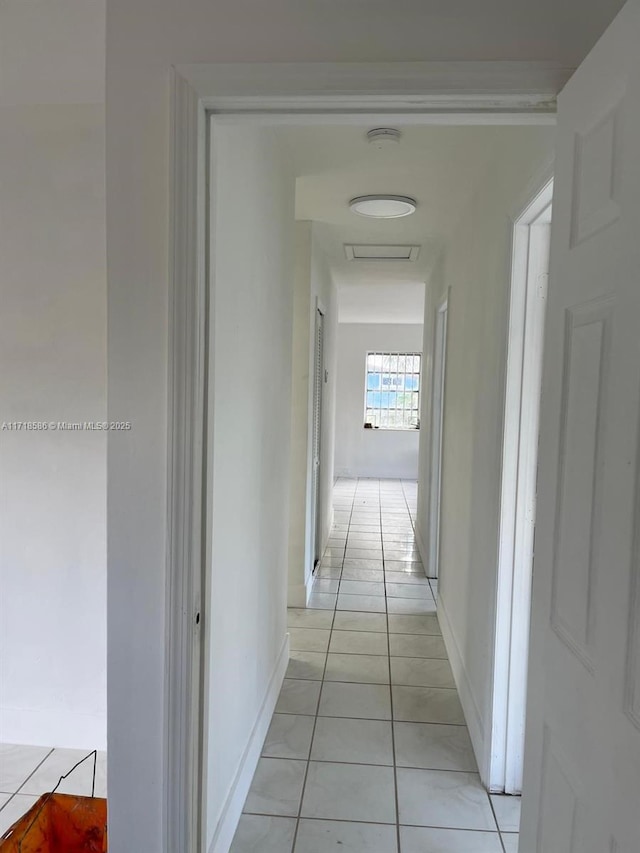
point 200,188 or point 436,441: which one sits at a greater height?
point 200,188

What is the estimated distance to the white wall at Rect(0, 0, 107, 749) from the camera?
2.11 metres

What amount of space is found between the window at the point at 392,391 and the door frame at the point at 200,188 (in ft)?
26.7

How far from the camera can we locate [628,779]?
78 centimetres

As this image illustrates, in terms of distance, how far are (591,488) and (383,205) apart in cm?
262

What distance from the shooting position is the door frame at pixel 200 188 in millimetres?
1133

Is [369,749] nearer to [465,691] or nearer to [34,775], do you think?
[465,691]

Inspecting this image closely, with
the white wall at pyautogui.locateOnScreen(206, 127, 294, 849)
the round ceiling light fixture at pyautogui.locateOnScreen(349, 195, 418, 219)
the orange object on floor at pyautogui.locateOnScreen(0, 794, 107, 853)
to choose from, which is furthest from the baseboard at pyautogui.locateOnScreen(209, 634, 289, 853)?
the round ceiling light fixture at pyautogui.locateOnScreen(349, 195, 418, 219)

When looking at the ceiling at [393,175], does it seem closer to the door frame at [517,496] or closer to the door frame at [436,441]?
the door frame at [517,496]

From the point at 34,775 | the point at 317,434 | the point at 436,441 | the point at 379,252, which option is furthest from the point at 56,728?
the point at 379,252

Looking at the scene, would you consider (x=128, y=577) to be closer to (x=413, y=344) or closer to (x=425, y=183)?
(x=425, y=183)

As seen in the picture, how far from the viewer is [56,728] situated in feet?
7.43

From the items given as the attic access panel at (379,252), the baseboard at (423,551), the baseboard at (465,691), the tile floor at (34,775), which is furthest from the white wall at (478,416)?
the tile floor at (34,775)

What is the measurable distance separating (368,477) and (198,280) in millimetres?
8408

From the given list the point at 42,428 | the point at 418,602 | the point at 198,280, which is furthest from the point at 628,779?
the point at 418,602
